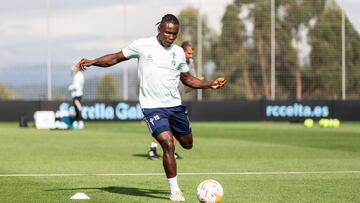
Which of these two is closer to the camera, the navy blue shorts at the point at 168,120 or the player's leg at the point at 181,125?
the navy blue shorts at the point at 168,120

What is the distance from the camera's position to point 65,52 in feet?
139

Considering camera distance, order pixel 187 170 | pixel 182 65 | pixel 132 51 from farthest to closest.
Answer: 1. pixel 187 170
2. pixel 182 65
3. pixel 132 51

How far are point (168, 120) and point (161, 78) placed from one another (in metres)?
0.54

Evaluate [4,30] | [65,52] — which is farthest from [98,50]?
[4,30]

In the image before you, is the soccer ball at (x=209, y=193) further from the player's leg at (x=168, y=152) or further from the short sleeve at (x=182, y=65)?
the short sleeve at (x=182, y=65)

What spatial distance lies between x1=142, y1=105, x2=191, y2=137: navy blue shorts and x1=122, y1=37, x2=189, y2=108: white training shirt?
8cm

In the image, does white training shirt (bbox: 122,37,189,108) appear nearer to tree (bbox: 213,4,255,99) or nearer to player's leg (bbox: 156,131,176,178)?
player's leg (bbox: 156,131,176,178)

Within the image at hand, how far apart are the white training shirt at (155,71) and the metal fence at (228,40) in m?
31.0

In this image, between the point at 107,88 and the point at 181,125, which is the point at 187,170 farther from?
the point at 107,88

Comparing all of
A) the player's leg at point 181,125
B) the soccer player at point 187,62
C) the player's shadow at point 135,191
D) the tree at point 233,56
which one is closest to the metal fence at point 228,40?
the tree at point 233,56

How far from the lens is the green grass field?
1096cm

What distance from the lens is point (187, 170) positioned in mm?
14586

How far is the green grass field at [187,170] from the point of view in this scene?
1096 cm

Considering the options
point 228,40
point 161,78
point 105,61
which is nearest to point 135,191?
point 161,78
